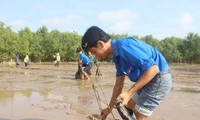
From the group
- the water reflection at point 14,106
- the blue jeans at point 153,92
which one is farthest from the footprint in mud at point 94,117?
the blue jeans at point 153,92

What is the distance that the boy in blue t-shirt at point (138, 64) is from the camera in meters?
3.22

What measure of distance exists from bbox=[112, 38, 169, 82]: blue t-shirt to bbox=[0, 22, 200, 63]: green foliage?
158 feet

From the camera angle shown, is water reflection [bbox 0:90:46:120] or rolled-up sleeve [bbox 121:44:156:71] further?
water reflection [bbox 0:90:46:120]

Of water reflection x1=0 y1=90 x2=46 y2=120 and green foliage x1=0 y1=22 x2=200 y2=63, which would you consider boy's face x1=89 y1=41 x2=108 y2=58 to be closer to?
water reflection x1=0 y1=90 x2=46 y2=120

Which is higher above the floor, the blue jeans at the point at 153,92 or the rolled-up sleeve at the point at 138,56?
the rolled-up sleeve at the point at 138,56

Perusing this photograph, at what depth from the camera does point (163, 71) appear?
355cm

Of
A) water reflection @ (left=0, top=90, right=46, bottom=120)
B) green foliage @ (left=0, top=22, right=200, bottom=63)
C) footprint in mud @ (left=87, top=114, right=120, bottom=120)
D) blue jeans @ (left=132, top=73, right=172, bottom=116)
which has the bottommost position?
footprint in mud @ (left=87, top=114, right=120, bottom=120)

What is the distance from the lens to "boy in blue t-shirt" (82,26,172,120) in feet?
10.6

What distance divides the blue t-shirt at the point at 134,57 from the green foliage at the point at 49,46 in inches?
1900

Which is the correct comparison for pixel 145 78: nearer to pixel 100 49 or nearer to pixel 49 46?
pixel 100 49

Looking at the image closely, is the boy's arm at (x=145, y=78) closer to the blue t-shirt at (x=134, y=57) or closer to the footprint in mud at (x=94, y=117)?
the blue t-shirt at (x=134, y=57)

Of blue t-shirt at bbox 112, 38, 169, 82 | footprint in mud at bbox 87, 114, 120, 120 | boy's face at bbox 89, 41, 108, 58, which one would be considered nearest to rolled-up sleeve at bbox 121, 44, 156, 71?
blue t-shirt at bbox 112, 38, 169, 82

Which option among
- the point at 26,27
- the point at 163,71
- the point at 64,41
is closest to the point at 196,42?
the point at 64,41

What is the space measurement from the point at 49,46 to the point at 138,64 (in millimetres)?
69963
